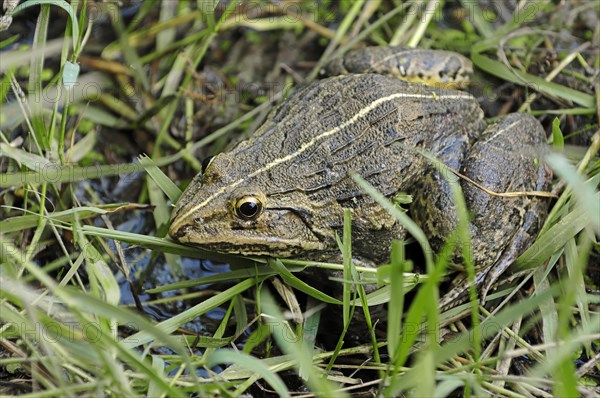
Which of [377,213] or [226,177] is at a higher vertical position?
[226,177]

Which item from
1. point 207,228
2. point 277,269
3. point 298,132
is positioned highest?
point 298,132

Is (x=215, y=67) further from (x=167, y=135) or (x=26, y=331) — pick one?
(x=26, y=331)

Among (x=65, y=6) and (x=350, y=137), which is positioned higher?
(x=65, y=6)

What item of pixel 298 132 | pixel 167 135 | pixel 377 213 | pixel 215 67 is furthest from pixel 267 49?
pixel 377 213

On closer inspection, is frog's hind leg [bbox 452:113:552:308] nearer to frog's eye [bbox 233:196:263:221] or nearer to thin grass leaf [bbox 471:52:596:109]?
thin grass leaf [bbox 471:52:596:109]

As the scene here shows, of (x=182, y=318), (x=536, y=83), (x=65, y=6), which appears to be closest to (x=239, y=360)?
(x=182, y=318)

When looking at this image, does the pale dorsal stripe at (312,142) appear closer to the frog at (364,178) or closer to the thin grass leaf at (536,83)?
the frog at (364,178)

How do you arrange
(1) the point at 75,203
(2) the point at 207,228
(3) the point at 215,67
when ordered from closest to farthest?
(2) the point at 207,228, (1) the point at 75,203, (3) the point at 215,67

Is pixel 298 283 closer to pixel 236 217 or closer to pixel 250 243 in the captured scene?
pixel 250 243
